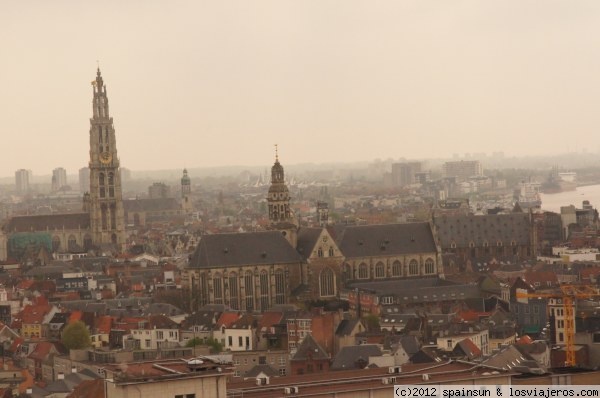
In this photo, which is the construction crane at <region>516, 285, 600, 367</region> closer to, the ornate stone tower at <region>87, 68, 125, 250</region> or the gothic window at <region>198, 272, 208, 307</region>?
the gothic window at <region>198, 272, 208, 307</region>

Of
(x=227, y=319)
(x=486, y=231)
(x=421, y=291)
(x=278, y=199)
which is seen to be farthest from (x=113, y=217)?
(x=227, y=319)

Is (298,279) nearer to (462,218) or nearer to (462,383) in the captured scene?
(462,218)

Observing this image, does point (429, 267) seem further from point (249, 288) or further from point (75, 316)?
point (75, 316)

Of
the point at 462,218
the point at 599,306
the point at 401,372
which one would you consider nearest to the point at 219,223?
the point at 462,218

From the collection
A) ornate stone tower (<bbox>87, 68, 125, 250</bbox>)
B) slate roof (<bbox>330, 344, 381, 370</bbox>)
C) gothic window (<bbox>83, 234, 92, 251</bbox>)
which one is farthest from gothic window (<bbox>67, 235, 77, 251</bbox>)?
slate roof (<bbox>330, 344, 381, 370</bbox>)

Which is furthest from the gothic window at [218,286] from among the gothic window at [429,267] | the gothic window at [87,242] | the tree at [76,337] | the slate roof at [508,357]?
the gothic window at [87,242]
